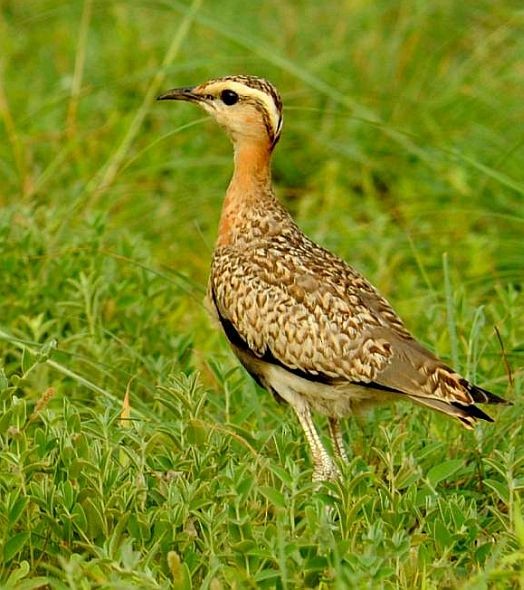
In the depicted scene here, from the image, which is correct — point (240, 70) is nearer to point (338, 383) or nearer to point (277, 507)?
point (338, 383)

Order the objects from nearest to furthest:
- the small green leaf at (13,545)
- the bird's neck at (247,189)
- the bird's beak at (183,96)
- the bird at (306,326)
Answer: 1. the small green leaf at (13,545)
2. the bird at (306,326)
3. the bird's neck at (247,189)
4. the bird's beak at (183,96)

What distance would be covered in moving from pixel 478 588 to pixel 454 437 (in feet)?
5.06

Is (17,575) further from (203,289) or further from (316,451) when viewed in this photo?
(203,289)

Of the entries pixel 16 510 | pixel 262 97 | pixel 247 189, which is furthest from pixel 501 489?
pixel 262 97

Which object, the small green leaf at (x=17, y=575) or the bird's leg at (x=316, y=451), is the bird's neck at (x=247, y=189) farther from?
the small green leaf at (x=17, y=575)

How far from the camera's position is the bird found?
5.03 metres

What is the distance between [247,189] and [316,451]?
3.67 ft

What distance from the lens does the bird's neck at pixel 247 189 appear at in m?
5.70

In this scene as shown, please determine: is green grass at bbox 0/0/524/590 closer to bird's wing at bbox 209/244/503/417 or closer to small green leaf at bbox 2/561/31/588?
small green leaf at bbox 2/561/31/588

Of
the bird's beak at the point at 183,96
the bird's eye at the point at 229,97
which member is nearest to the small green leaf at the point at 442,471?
the bird's eye at the point at 229,97

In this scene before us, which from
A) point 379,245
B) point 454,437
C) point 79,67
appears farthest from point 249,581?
point 79,67

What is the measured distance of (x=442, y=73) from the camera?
873cm

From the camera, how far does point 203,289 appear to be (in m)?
6.15

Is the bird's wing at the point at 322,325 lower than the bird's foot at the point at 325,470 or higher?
Answer: higher
